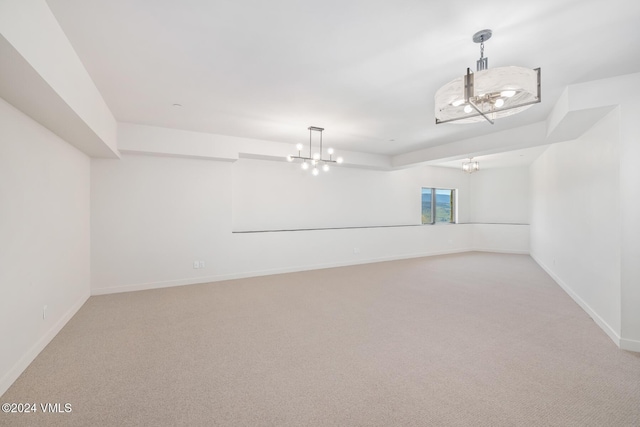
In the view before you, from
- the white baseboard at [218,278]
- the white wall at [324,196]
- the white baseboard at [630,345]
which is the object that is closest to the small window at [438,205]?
the white wall at [324,196]

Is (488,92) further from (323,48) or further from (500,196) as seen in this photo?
(500,196)

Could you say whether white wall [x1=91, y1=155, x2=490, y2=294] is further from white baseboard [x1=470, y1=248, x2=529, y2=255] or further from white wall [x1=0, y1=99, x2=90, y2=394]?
white baseboard [x1=470, y1=248, x2=529, y2=255]

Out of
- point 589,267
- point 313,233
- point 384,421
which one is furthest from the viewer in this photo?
point 313,233

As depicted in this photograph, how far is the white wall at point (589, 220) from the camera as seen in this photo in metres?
2.98

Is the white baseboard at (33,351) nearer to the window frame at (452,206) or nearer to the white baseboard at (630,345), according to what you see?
the white baseboard at (630,345)

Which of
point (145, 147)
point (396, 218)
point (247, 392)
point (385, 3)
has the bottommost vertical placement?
point (247, 392)

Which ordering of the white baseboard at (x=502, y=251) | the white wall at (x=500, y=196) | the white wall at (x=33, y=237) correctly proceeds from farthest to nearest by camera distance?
the white wall at (x=500, y=196)
the white baseboard at (x=502, y=251)
the white wall at (x=33, y=237)

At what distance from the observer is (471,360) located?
→ 2523 mm

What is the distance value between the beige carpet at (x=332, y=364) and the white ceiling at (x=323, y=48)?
2.72 metres

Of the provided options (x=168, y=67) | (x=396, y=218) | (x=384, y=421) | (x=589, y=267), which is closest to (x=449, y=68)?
(x=168, y=67)

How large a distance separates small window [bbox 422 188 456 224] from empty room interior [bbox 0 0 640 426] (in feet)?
10.8

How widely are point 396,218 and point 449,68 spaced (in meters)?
5.73

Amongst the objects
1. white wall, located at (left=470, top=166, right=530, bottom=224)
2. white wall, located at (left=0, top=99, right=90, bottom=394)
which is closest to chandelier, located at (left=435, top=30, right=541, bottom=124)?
white wall, located at (left=0, top=99, right=90, bottom=394)

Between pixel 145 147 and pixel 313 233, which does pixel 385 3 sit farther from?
pixel 313 233
